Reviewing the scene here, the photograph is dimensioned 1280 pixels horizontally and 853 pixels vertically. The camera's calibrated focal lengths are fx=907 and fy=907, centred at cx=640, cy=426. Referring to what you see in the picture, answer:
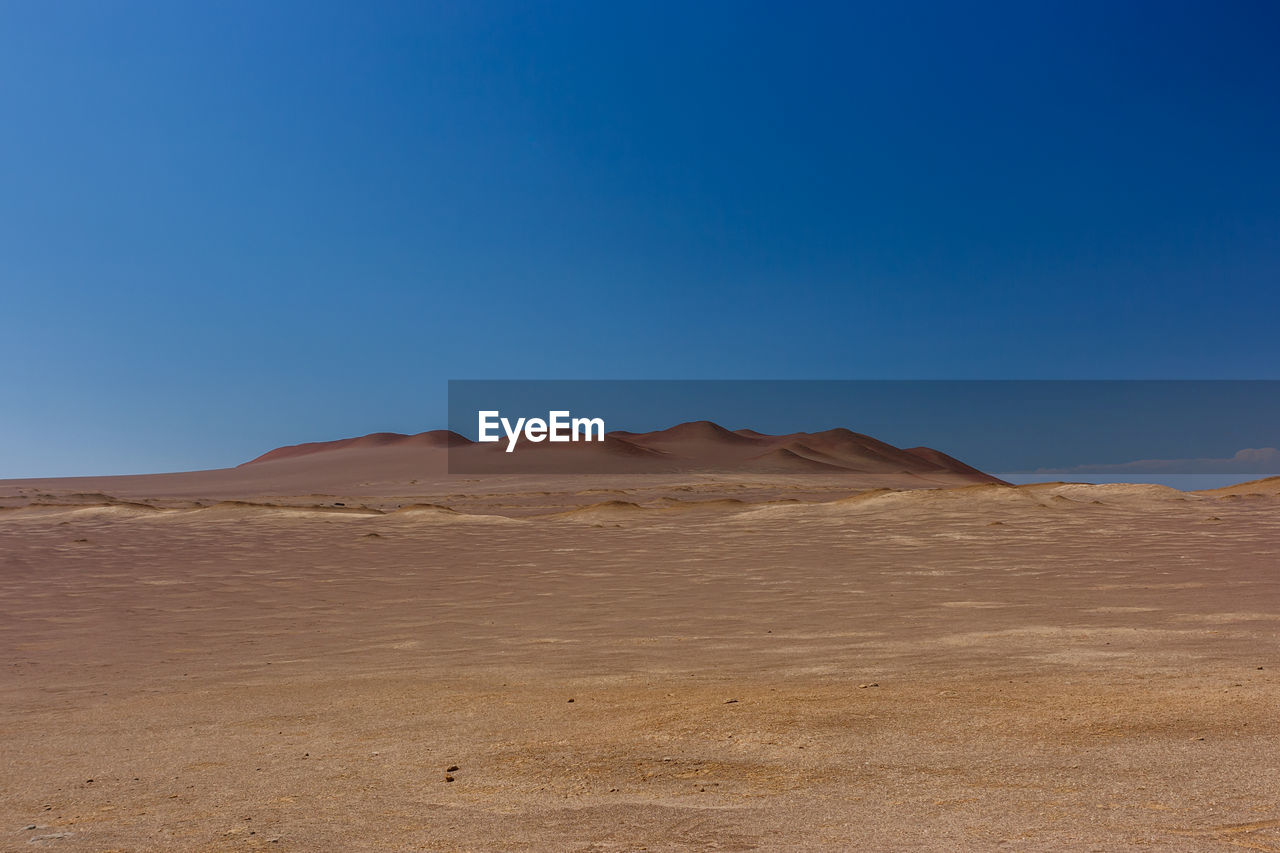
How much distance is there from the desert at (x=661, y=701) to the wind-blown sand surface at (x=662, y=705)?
0.9 inches

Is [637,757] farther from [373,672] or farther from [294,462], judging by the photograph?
[294,462]

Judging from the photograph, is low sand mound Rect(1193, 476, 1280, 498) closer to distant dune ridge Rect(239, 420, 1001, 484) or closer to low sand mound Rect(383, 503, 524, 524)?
low sand mound Rect(383, 503, 524, 524)

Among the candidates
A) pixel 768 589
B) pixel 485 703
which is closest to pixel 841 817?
pixel 485 703

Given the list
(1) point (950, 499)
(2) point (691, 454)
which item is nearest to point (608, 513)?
(1) point (950, 499)

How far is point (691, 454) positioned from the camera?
85250 mm

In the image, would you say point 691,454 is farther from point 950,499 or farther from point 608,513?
point 950,499

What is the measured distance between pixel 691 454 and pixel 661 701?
265 feet

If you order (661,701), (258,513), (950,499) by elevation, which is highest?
(950,499)

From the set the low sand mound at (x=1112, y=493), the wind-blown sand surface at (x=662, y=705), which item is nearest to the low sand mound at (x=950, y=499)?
the low sand mound at (x=1112, y=493)

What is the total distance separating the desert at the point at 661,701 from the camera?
301 centimetres

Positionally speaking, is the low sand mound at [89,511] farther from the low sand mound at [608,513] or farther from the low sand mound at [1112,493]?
the low sand mound at [1112,493]

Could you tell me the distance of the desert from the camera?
301cm

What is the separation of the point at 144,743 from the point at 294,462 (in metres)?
82.3

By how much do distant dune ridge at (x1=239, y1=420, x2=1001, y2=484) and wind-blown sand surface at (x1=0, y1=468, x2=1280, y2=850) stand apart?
2158 inches
